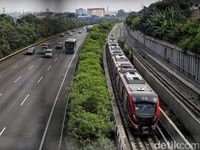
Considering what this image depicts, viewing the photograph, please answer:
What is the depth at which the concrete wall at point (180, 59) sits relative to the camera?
34453 mm

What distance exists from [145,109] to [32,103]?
941 cm

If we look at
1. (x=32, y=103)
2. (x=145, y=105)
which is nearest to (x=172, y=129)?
(x=145, y=105)

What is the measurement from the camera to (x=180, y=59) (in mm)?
40594

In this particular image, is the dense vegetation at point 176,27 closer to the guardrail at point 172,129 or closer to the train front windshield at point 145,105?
the guardrail at point 172,129

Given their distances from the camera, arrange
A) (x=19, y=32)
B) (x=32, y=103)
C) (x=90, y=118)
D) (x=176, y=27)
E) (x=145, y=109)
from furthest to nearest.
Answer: (x=19, y=32) < (x=176, y=27) < (x=32, y=103) < (x=145, y=109) < (x=90, y=118)

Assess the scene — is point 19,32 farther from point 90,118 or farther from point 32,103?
point 90,118

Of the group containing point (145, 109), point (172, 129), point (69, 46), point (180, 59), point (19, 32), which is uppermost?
point (19, 32)

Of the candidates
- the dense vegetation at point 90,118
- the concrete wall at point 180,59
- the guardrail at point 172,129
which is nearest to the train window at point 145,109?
the guardrail at point 172,129

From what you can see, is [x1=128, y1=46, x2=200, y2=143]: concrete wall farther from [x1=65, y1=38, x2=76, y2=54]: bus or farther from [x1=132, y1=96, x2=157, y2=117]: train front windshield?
[x1=65, y1=38, x2=76, y2=54]: bus

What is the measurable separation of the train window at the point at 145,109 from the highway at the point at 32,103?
4.15 m

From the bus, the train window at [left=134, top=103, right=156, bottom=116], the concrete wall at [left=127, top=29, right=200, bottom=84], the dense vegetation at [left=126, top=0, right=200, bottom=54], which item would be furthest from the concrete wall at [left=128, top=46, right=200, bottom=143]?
the bus

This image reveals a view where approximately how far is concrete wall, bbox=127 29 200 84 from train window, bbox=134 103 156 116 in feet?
46.2

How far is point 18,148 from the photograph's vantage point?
17375 mm

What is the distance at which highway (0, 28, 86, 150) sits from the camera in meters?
19.0
